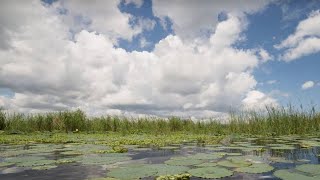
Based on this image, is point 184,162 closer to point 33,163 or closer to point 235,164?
point 235,164

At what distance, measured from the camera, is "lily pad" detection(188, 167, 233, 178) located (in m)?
4.04

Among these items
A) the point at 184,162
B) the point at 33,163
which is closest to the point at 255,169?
the point at 184,162

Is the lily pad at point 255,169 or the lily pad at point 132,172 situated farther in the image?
the lily pad at point 255,169

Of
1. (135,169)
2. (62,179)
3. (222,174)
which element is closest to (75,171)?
(62,179)

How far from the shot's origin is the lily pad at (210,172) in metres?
4.04

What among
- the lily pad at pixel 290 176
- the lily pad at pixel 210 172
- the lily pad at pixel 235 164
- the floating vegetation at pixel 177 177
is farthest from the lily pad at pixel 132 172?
the lily pad at pixel 290 176

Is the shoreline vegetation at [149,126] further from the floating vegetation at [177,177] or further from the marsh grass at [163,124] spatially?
the floating vegetation at [177,177]

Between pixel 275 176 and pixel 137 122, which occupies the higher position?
pixel 137 122

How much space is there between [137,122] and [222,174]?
14263 millimetres

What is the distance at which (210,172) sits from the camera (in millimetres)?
4227

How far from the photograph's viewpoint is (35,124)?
16281mm

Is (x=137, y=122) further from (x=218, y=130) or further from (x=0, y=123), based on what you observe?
(x=0, y=123)

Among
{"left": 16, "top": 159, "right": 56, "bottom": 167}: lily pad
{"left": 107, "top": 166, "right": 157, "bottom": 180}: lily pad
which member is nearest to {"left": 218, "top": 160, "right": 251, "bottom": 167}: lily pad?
{"left": 107, "top": 166, "right": 157, "bottom": 180}: lily pad

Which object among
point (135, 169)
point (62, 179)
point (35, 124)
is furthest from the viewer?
point (35, 124)
